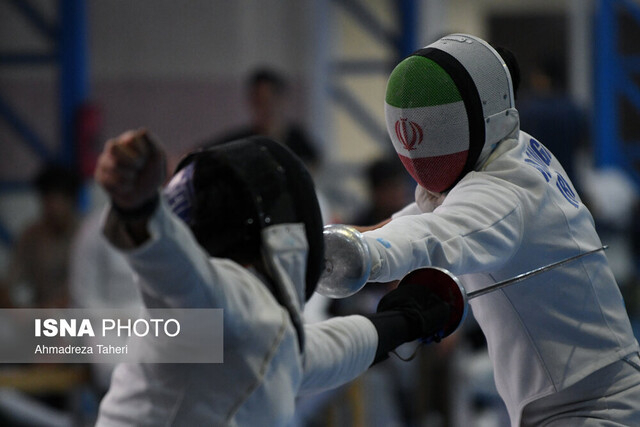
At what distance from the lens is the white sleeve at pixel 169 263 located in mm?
1181

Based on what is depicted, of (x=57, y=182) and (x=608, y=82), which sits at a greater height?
(x=57, y=182)

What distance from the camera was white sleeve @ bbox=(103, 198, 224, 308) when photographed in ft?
3.87

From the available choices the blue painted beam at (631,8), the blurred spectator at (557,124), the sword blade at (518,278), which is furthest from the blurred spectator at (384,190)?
the sword blade at (518,278)

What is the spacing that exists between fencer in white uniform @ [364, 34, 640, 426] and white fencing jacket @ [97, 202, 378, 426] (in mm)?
489

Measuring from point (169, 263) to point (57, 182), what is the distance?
324 cm

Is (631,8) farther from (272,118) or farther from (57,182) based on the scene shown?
(57,182)

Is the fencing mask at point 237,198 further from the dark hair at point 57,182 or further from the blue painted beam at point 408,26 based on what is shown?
the blue painted beam at point 408,26

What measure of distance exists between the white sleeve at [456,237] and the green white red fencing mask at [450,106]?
141mm

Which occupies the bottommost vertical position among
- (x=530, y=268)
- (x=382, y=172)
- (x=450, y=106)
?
(x=382, y=172)

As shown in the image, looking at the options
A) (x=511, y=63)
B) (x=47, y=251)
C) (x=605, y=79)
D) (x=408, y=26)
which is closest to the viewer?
(x=511, y=63)

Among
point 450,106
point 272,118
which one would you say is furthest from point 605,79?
point 450,106

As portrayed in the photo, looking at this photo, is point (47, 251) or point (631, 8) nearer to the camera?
point (47, 251)

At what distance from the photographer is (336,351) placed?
1.45 m

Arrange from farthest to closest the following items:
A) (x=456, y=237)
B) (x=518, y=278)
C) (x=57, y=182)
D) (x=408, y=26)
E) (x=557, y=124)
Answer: (x=408, y=26)
(x=57, y=182)
(x=557, y=124)
(x=518, y=278)
(x=456, y=237)
